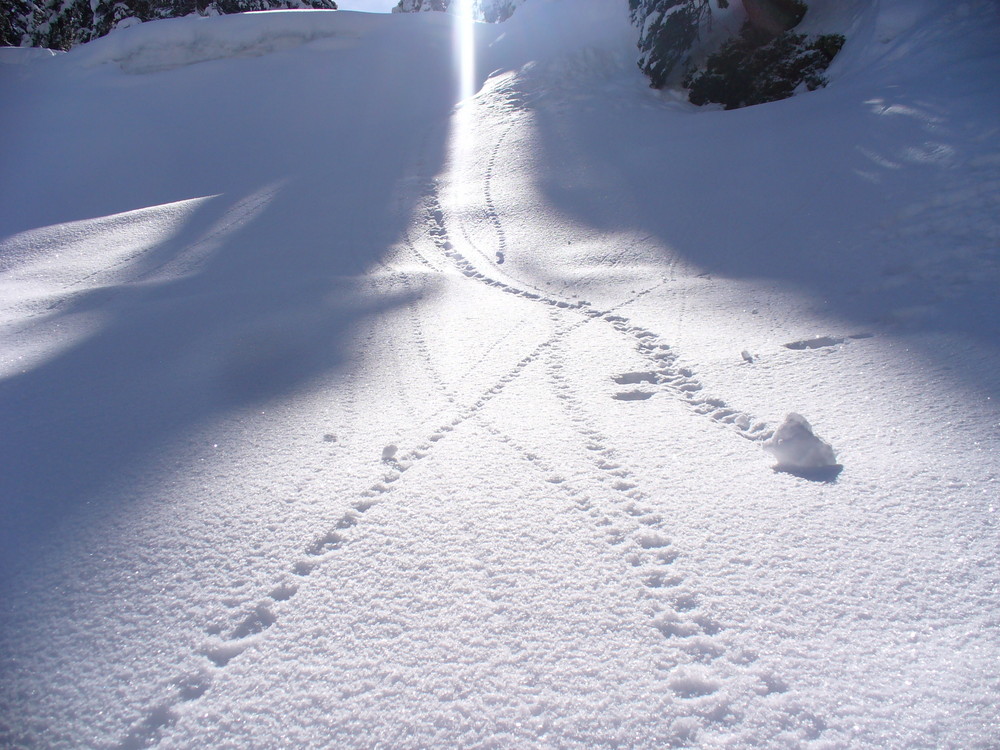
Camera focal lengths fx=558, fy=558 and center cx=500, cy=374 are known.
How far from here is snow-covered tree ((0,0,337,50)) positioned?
12586mm

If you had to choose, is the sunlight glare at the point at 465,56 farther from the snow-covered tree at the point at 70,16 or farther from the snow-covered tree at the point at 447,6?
the snow-covered tree at the point at 447,6

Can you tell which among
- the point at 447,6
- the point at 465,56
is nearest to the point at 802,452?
the point at 465,56

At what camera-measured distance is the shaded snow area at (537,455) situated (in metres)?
1.15

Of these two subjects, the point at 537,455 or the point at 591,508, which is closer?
the point at 591,508

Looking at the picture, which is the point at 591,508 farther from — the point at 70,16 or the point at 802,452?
the point at 70,16

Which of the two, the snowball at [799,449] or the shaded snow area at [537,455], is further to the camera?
the snowball at [799,449]

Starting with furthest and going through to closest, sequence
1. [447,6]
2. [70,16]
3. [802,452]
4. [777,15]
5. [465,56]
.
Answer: [447,6]
[70,16]
[465,56]
[777,15]
[802,452]

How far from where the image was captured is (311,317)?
3.03 meters

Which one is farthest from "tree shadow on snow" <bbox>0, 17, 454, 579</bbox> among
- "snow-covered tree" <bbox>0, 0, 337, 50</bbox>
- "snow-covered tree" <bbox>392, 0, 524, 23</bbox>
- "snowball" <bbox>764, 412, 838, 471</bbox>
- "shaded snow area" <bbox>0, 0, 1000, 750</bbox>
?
"snow-covered tree" <bbox>392, 0, 524, 23</bbox>

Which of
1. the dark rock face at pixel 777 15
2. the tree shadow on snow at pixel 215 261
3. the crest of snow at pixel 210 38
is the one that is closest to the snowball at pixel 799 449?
the tree shadow on snow at pixel 215 261

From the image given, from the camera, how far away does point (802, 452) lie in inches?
70.1

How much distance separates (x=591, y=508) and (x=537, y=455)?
322mm

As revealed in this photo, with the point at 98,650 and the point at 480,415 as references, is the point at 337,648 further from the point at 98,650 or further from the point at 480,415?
the point at 480,415

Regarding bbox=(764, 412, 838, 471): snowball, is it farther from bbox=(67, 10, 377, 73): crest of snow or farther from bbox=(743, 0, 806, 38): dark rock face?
bbox=(67, 10, 377, 73): crest of snow
